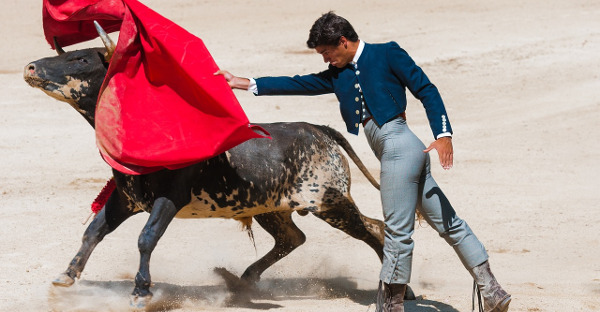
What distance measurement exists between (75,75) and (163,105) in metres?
0.59

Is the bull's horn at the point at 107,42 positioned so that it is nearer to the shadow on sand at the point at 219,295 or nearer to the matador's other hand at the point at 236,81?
the matador's other hand at the point at 236,81

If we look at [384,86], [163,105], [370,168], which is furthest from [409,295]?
[370,168]

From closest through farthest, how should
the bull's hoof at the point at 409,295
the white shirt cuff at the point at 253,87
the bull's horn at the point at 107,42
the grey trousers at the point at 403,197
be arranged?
the grey trousers at the point at 403,197 → the white shirt cuff at the point at 253,87 → the bull's horn at the point at 107,42 → the bull's hoof at the point at 409,295

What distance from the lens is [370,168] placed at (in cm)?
1088

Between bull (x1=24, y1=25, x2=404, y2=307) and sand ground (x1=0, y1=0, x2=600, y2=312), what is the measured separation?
0.40 m

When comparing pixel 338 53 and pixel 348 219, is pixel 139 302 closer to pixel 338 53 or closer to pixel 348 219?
pixel 348 219

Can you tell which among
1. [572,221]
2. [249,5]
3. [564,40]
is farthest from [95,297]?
[249,5]

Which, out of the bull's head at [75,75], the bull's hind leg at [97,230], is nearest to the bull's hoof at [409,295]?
the bull's hind leg at [97,230]

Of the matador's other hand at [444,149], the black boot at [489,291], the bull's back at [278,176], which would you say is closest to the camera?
the matador's other hand at [444,149]

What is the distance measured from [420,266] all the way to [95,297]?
2531 mm

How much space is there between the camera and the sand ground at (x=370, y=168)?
24.3ft

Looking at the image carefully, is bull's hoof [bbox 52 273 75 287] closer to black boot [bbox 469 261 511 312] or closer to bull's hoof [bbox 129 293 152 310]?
bull's hoof [bbox 129 293 152 310]

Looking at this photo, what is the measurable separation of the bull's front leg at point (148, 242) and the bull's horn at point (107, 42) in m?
0.92

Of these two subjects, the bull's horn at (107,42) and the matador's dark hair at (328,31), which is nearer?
the matador's dark hair at (328,31)
